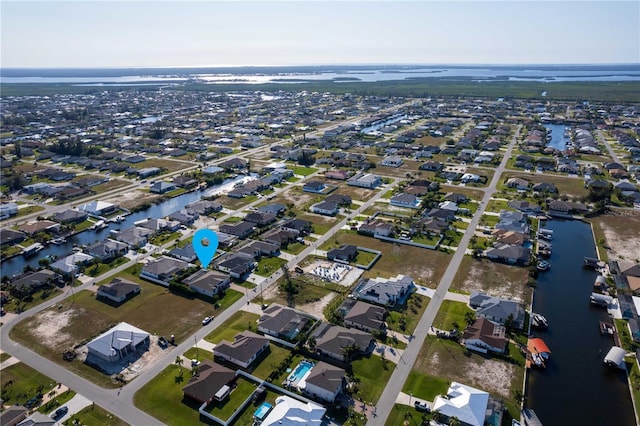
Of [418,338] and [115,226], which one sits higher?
[115,226]

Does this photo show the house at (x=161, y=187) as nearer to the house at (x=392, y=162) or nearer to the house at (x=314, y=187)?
the house at (x=314, y=187)

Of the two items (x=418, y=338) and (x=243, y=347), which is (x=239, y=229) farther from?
(x=418, y=338)

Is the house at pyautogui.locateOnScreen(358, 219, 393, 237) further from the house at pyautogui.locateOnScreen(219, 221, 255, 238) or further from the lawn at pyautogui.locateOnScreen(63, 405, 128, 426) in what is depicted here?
the lawn at pyautogui.locateOnScreen(63, 405, 128, 426)

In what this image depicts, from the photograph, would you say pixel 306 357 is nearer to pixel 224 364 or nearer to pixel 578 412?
pixel 224 364

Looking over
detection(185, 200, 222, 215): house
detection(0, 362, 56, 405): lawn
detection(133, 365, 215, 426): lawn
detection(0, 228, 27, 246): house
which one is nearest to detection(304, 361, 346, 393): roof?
detection(133, 365, 215, 426): lawn

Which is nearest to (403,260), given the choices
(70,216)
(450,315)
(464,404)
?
(450,315)

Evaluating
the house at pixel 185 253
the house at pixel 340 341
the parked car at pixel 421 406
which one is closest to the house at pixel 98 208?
the house at pixel 185 253
